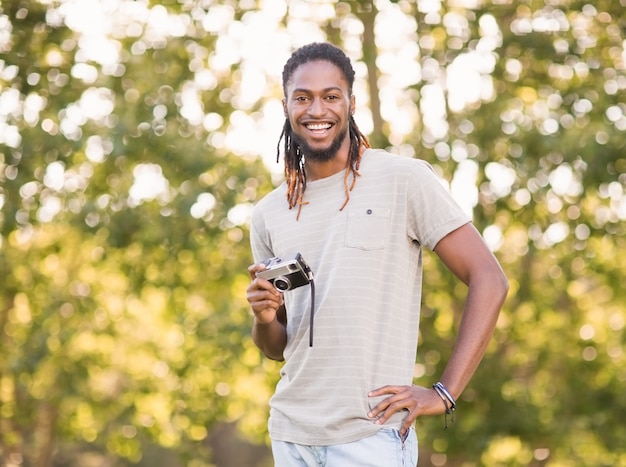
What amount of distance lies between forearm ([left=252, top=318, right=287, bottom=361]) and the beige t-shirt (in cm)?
6

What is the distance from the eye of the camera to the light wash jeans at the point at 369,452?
114 inches

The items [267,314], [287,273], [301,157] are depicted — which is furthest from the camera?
[301,157]

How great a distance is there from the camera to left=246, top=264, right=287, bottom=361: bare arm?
3111 millimetres

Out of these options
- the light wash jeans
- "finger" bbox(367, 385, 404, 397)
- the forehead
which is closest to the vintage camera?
"finger" bbox(367, 385, 404, 397)

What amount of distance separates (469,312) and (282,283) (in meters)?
0.56

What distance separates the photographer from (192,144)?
8844 mm

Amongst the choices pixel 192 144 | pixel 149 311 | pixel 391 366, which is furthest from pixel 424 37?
pixel 391 366

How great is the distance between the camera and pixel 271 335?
3.22m

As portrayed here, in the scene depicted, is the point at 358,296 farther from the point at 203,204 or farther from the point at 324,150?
the point at 203,204

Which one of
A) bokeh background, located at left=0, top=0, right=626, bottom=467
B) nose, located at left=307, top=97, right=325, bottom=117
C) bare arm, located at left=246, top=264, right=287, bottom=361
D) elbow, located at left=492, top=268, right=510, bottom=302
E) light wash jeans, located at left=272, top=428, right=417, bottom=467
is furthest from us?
bokeh background, located at left=0, top=0, right=626, bottom=467

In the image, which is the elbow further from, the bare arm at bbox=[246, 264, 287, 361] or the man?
the bare arm at bbox=[246, 264, 287, 361]

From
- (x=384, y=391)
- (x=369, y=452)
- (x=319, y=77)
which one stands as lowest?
(x=369, y=452)

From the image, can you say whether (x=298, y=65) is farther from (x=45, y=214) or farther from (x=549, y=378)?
(x=549, y=378)

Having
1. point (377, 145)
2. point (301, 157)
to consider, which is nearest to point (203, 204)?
point (377, 145)
